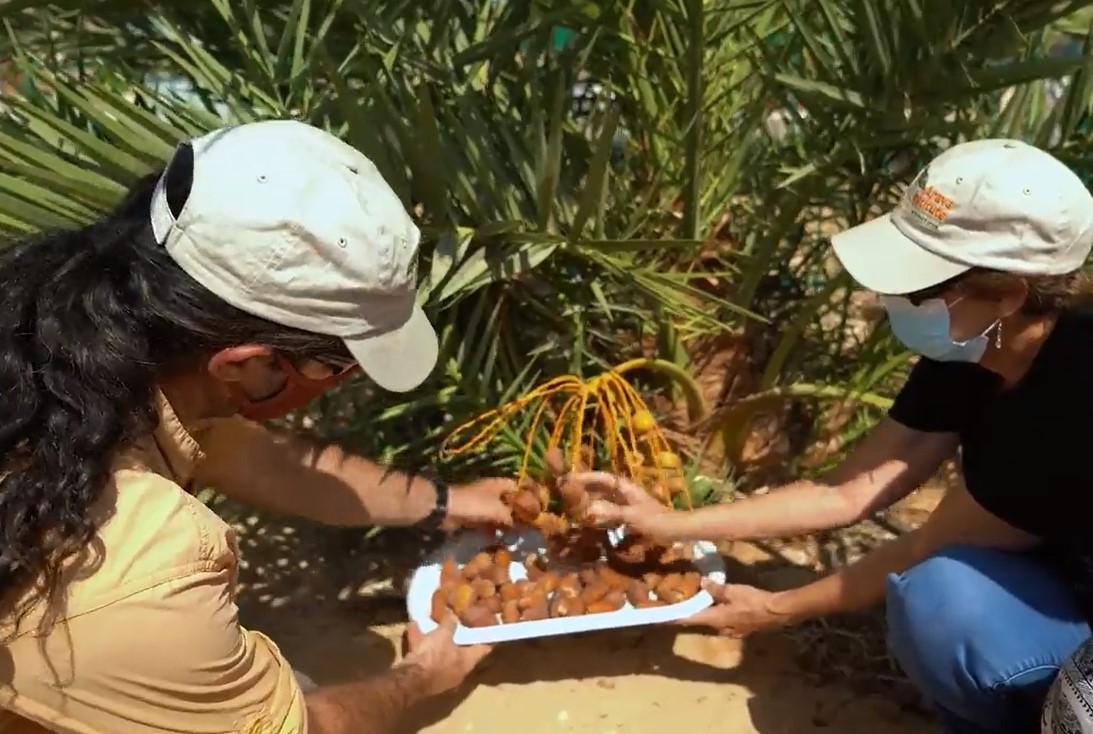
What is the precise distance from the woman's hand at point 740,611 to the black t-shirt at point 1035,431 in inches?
13.6

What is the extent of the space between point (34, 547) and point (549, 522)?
84 centimetres

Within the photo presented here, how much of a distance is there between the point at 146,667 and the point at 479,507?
805 millimetres

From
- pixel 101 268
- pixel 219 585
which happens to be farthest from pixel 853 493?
pixel 101 268

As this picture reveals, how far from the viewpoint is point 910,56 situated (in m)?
1.52

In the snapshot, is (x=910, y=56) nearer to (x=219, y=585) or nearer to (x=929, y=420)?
(x=929, y=420)

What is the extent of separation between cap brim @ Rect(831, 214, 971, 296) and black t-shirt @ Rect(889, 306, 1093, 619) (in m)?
0.17

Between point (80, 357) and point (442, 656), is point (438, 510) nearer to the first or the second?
point (442, 656)

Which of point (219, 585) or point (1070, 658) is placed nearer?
point (219, 585)

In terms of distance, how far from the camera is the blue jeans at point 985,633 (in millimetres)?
1387

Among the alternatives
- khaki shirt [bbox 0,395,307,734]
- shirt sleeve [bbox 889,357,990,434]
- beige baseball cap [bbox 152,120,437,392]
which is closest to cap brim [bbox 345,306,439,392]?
beige baseball cap [bbox 152,120,437,392]

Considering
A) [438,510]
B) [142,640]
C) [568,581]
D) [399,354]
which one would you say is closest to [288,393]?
[399,354]

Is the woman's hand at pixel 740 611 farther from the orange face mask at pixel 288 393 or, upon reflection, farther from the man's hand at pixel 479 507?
the orange face mask at pixel 288 393

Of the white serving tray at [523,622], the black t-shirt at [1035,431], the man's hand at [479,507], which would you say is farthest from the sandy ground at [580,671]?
the black t-shirt at [1035,431]

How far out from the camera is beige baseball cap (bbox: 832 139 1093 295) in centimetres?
127
